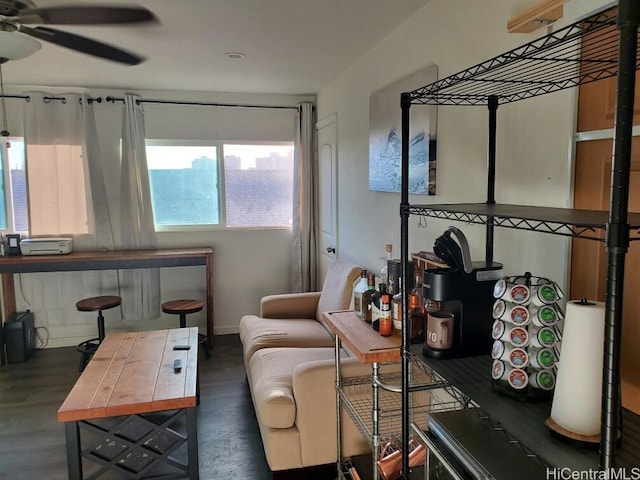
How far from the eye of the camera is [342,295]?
10.4 ft

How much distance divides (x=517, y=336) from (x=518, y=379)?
10cm

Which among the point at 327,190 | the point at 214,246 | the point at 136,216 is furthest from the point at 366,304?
the point at 136,216

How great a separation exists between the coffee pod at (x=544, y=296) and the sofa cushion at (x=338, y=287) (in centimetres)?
198

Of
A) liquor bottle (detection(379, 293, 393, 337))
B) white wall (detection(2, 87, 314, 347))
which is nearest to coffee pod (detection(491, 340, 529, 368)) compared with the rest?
liquor bottle (detection(379, 293, 393, 337))

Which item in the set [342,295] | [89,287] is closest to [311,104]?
[342,295]

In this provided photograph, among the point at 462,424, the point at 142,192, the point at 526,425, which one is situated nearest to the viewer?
the point at 526,425

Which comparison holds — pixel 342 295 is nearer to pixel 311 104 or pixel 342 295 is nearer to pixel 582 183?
pixel 582 183

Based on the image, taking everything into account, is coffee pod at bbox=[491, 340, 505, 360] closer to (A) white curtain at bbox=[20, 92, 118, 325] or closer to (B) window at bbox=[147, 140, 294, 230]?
(B) window at bbox=[147, 140, 294, 230]

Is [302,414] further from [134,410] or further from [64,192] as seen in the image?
[64,192]

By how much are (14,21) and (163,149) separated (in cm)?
240

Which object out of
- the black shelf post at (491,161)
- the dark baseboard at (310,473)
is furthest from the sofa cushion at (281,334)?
the black shelf post at (491,161)

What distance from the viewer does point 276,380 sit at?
2.46 metres

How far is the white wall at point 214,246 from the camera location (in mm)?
4414

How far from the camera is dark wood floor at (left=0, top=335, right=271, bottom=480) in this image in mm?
2492
